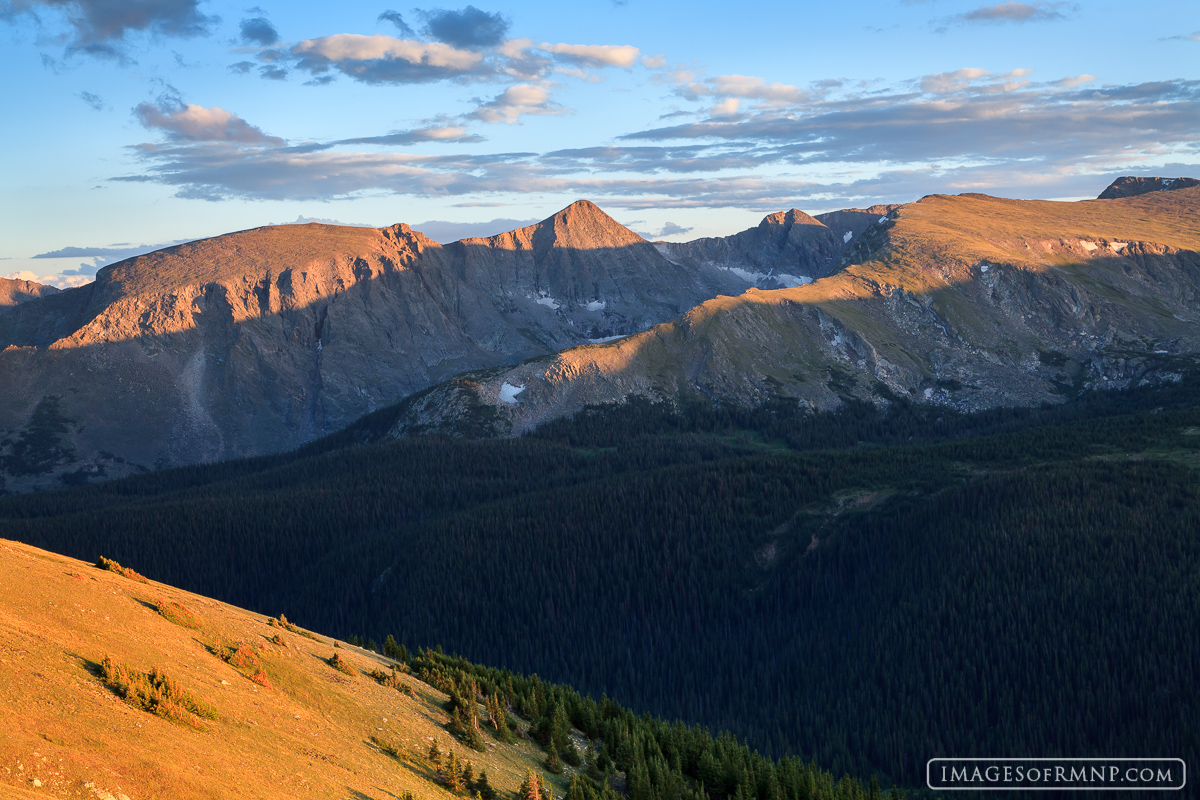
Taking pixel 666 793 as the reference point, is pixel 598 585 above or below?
below

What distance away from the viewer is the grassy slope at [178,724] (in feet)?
86.7

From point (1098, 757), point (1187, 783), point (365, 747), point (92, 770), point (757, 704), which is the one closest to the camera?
point (92, 770)

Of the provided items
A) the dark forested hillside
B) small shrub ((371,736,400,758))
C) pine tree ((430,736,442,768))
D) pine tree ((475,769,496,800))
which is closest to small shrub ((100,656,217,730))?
small shrub ((371,736,400,758))

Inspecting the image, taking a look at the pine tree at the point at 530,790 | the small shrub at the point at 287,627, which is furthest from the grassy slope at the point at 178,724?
the small shrub at the point at 287,627

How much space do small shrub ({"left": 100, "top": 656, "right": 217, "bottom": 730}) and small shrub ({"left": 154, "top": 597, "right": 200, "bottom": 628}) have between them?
9274 mm

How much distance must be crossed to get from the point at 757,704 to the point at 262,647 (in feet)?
339

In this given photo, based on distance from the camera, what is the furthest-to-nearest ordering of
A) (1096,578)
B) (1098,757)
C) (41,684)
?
1. (1096,578)
2. (1098,757)
3. (41,684)

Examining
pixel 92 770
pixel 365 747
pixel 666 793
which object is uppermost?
pixel 92 770

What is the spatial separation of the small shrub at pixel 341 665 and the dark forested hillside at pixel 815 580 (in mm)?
79093

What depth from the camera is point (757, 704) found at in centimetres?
13288

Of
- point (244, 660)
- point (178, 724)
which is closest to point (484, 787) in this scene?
point (244, 660)

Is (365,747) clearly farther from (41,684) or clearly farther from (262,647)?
(41,684)

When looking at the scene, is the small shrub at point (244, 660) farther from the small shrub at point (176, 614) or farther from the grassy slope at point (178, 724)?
the small shrub at point (176, 614)

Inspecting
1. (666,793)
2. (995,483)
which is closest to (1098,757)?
(995,483)
